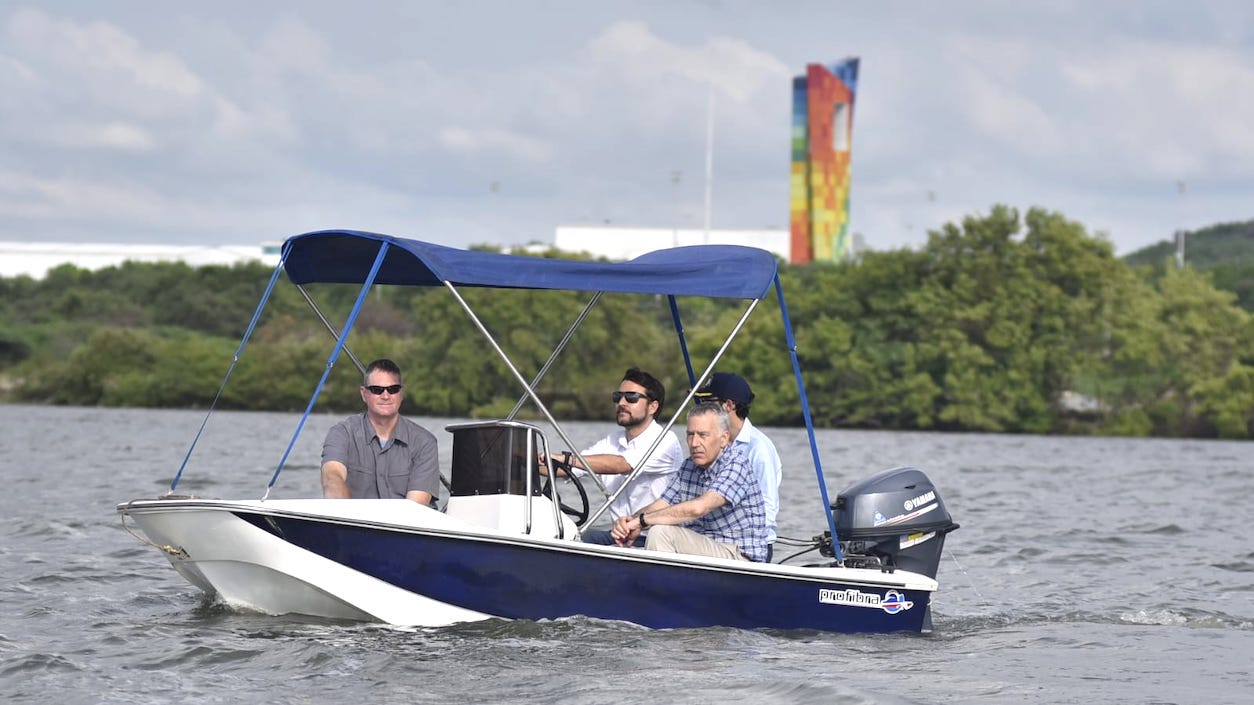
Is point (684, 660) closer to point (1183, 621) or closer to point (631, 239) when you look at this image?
point (1183, 621)

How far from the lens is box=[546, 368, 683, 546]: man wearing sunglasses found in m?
9.55

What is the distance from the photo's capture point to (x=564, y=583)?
→ 9031 mm

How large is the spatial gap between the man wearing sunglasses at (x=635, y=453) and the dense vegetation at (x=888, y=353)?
43.8 meters

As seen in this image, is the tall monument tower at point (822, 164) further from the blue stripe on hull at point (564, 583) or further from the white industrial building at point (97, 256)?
the blue stripe on hull at point (564, 583)

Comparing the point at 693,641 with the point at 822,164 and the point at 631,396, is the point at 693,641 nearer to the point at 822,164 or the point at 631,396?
the point at 631,396

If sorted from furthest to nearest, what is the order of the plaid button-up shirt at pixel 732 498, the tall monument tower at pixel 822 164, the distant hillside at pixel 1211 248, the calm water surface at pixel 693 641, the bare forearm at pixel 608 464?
the distant hillside at pixel 1211 248
the tall monument tower at pixel 822 164
the bare forearm at pixel 608 464
the plaid button-up shirt at pixel 732 498
the calm water surface at pixel 693 641

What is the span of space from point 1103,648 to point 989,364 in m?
48.2

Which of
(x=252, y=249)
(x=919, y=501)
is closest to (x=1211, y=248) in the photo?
(x=252, y=249)

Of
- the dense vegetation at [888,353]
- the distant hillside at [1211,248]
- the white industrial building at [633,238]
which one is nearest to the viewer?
the dense vegetation at [888,353]

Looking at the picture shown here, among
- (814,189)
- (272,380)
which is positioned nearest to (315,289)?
(272,380)

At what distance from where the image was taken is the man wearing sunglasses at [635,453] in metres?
9.55

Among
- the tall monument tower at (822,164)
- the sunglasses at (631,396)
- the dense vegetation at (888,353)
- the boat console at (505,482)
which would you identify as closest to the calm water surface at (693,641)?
the boat console at (505,482)

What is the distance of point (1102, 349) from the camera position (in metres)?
57.1

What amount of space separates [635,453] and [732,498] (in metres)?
0.81
